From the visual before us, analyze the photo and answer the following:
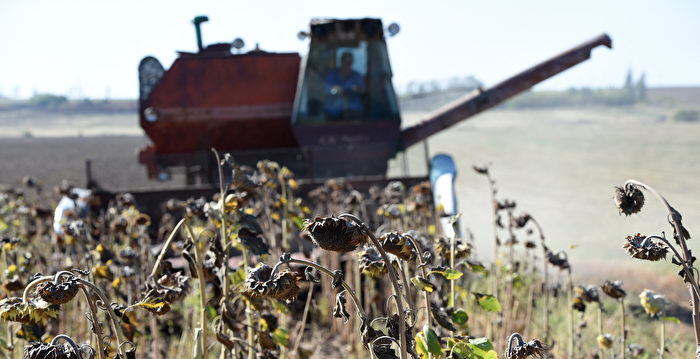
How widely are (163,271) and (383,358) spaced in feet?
2.50

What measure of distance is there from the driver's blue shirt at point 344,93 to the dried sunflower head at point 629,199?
549 cm

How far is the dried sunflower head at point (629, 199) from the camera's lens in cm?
140

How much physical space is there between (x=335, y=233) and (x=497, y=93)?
594 centimetres

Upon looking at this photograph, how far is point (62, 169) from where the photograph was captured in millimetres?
18891

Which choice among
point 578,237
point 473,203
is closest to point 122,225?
point 578,237

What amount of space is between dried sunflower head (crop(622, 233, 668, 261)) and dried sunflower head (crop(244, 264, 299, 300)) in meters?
0.62

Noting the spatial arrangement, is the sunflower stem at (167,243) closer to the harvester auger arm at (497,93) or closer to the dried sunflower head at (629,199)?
the dried sunflower head at (629,199)

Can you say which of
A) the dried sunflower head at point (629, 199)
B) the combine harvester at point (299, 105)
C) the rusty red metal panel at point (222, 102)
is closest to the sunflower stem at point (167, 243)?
the dried sunflower head at point (629, 199)

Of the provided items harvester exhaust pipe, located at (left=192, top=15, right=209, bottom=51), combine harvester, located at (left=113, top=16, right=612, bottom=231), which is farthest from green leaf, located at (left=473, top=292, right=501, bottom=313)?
harvester exhaust pipe, located at (left=192, top=15, right=209, bottom=51)

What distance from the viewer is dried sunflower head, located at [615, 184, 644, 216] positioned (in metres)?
1.40

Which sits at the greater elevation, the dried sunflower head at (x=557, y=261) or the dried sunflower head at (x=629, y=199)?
the dried sunflower head at (x=629, y=199)

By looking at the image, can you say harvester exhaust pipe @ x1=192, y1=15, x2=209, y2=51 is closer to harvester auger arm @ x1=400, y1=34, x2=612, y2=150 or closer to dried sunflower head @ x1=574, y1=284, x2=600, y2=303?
harvester auger arm @ x1=400, y1=34, x2=612, y2=150

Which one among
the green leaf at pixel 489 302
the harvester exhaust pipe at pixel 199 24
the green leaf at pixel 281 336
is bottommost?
the green leaf at pixel 281 336

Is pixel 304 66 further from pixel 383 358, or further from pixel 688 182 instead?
pixel 688 182
